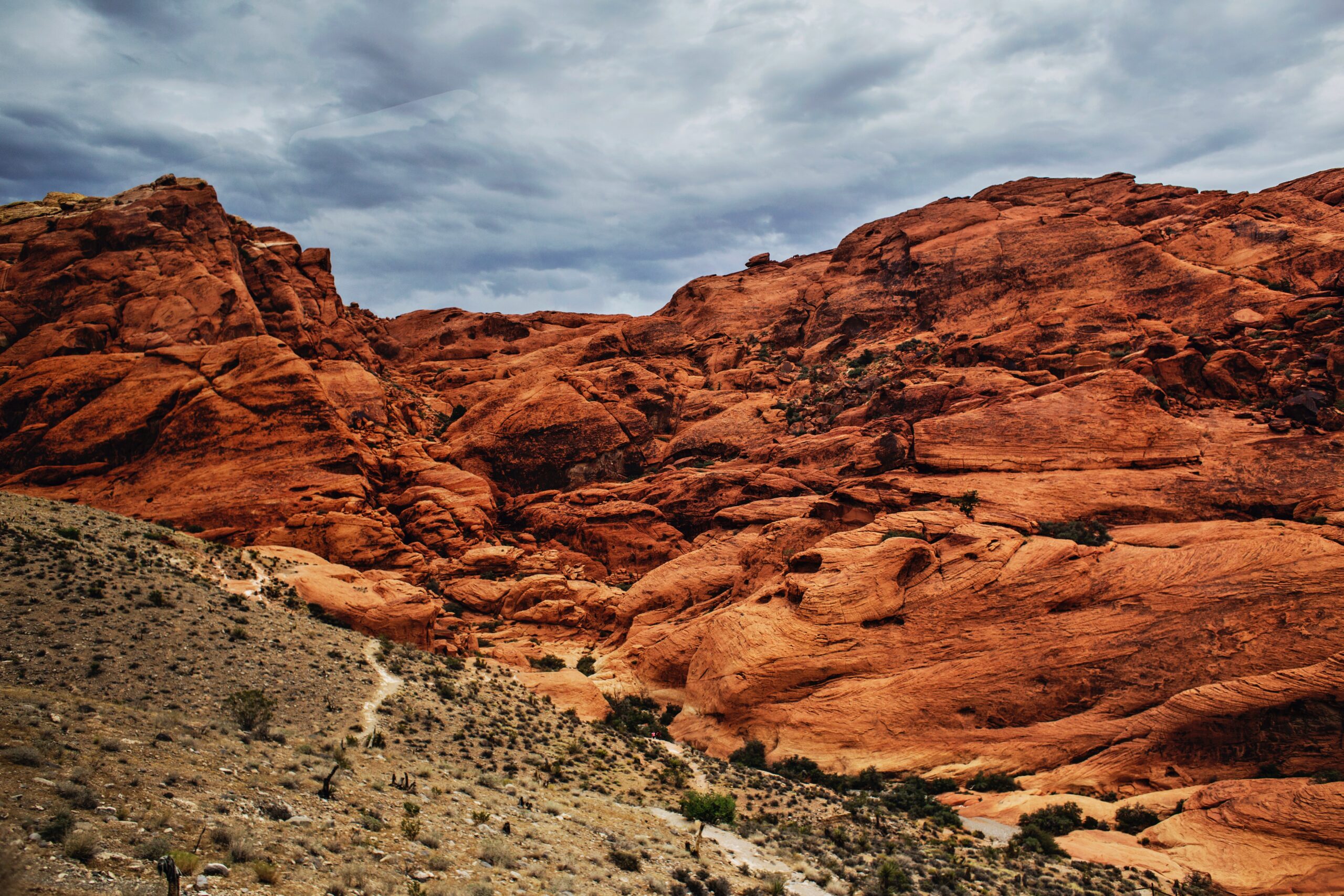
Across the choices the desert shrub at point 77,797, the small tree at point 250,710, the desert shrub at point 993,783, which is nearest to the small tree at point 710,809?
the desert shrub at point 993,783

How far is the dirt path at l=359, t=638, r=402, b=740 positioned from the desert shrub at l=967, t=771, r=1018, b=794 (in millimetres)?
18978

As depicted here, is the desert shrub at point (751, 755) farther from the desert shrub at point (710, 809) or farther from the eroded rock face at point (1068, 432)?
the eroded rock face at point (1068, 432)

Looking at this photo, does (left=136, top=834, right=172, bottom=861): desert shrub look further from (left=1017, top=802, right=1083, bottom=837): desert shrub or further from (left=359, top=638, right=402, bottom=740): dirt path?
(left=1017, top=802, right=1083, bottom=837): desert shrub

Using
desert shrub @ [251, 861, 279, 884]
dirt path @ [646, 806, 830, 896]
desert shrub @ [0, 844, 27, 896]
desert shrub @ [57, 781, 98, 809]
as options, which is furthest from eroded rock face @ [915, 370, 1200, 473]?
desert shrub @ [0, 844, 27, 896]

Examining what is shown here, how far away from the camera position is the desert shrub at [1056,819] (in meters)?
19.3

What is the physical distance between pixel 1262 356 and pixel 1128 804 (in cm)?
2906

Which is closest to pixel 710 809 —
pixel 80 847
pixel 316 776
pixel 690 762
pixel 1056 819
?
pixel 690 762

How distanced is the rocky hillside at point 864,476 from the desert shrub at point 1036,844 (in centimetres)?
280

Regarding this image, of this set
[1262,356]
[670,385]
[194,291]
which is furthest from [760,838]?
[194,291]

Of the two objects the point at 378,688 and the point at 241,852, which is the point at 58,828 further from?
the point at 378,688

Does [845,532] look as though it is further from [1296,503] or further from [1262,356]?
[1262,356]

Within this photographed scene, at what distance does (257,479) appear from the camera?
121ft

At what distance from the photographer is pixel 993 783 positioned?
869 inches

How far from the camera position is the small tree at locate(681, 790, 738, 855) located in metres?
20.0
